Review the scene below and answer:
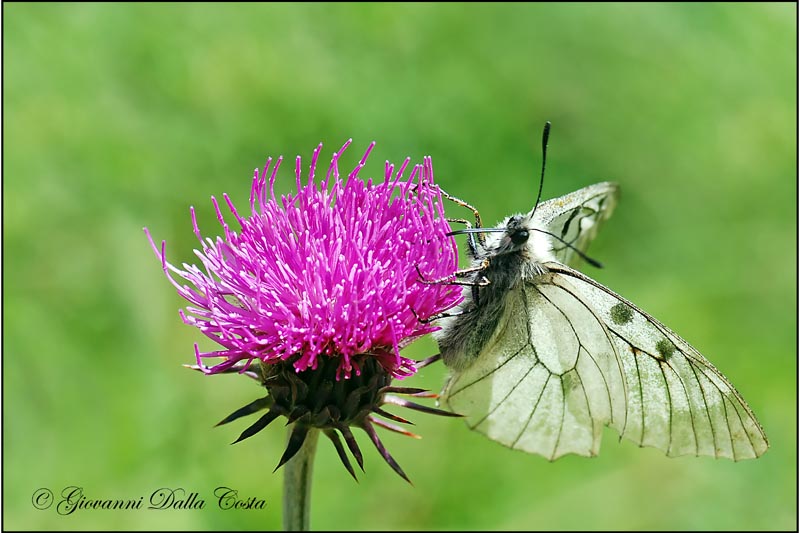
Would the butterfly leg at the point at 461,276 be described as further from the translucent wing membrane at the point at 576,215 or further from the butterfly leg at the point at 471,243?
the translucent wing membrane at the point at 576,215

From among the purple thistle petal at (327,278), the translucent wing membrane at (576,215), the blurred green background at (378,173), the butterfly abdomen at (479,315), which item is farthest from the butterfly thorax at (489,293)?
the blurred green background at (378,173)

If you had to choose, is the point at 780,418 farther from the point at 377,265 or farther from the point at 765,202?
the point at 377,265

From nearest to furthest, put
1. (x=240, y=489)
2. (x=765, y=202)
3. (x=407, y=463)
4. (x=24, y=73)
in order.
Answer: (x=240, y=489), (x=407, y=463), (x=24, y=73), (x=765, y=202)

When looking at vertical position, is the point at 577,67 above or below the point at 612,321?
above

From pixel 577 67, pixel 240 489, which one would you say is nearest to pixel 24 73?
pixel 240 489

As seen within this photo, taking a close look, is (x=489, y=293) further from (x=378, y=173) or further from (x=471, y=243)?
(x=378, y=173)

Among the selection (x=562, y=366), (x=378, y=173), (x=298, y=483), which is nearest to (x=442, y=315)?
(x=562, y=366)

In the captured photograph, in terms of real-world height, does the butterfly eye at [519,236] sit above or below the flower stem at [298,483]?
above

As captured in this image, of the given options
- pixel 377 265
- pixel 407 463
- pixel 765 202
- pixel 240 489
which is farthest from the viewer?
pixel 765 202

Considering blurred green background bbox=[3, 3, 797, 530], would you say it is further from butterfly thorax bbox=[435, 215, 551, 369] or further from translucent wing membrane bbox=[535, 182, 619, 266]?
butterfly thorax bbox=[435, 215, 551, 369]
